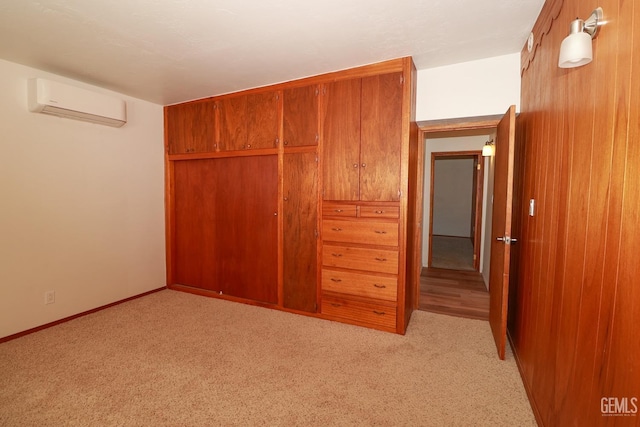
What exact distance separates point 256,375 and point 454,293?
9.04 ft

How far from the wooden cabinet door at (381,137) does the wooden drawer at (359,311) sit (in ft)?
3.34

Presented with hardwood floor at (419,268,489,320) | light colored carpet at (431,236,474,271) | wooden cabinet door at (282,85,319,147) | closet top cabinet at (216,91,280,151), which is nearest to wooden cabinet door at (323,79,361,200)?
wooden cabinet door at (282,85,319,147)

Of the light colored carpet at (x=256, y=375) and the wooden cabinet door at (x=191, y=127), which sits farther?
the wooden cabinet door at (x=191, y=127)

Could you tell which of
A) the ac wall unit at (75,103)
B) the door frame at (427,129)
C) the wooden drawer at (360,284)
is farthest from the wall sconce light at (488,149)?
the ac wall unit at (75,103)

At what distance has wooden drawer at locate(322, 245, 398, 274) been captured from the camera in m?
2.66

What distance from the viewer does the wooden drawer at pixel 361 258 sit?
105 inches

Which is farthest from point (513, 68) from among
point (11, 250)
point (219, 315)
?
point (11, 250)

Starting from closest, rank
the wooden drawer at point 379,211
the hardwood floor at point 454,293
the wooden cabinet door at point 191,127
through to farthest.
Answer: the wooden drawer at point 379,211, the hardwood floor at point 454,293, the wooden cabinet door at point 191,127

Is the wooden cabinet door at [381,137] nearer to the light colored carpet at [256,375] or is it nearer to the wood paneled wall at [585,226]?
the wood paneled wall at [585,226]

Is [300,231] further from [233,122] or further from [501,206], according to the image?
[501,206]

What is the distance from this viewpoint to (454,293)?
373cm

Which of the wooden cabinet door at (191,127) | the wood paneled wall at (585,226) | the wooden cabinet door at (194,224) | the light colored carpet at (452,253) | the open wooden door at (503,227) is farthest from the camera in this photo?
the light colored carpet at (452,253)

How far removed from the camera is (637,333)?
2.75ft

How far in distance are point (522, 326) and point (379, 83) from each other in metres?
2.26
